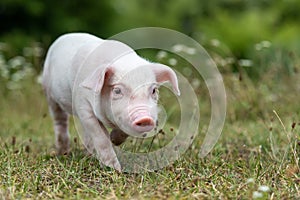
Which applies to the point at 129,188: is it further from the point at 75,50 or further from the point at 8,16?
the point at 8,16

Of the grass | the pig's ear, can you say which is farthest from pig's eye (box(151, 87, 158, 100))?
the grass

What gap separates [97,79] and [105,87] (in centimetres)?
10

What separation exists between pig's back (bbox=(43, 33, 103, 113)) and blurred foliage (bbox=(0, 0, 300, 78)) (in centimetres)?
345

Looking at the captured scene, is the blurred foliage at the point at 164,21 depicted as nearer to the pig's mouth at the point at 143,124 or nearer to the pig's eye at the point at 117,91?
the pig's eye at the point at 117,91

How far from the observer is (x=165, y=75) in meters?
3.31

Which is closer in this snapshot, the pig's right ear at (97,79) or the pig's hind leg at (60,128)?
the pig's right ear at (97,79)

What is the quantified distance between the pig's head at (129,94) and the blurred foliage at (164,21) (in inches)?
163

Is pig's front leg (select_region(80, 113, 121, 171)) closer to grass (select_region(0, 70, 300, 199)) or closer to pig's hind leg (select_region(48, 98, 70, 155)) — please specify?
grass (select_region(0, 70, 300, 199))

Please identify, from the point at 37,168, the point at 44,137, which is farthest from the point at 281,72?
the point at 37,168

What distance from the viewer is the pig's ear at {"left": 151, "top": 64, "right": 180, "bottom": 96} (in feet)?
10.7

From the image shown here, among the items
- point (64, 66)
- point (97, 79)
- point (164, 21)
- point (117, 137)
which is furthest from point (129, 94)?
point (164, 21)

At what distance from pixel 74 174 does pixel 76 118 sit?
0.65 m

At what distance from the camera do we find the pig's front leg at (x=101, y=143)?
337 cm

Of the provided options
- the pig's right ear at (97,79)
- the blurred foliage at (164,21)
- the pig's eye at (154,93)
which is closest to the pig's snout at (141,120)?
the pig's eye at (154,93)
